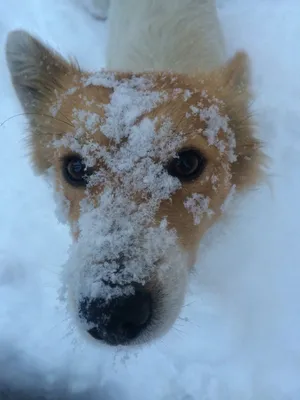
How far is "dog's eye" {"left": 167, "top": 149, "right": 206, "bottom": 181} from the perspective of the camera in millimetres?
2783

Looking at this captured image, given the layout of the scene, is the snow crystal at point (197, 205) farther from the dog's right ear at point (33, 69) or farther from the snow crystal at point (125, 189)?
the dog's right ear at point (33, 69)

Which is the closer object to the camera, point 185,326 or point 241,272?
point 185,326

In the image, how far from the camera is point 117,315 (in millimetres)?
2309

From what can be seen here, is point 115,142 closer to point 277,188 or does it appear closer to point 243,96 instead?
point 243,96

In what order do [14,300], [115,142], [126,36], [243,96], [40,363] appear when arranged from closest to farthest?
[115,142] < [243,96] < [40,363] < [14,300] < [126,36]

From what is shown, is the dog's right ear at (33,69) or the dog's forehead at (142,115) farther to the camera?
the dog's right ear at (33,69)

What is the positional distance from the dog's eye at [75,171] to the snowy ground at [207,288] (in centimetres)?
115

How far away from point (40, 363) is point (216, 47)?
10.00 ft

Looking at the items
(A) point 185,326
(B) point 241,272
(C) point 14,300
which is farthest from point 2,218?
(B) point 241,272

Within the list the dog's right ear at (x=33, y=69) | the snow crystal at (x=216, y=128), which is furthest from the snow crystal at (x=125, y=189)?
the dog's right ear at (x=33, y=69)

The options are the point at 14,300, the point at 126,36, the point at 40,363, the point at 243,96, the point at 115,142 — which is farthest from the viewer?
the point at 126,36

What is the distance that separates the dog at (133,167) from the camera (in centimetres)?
240

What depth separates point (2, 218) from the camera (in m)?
4.57

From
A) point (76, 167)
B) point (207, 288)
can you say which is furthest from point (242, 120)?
point (207, 288)
